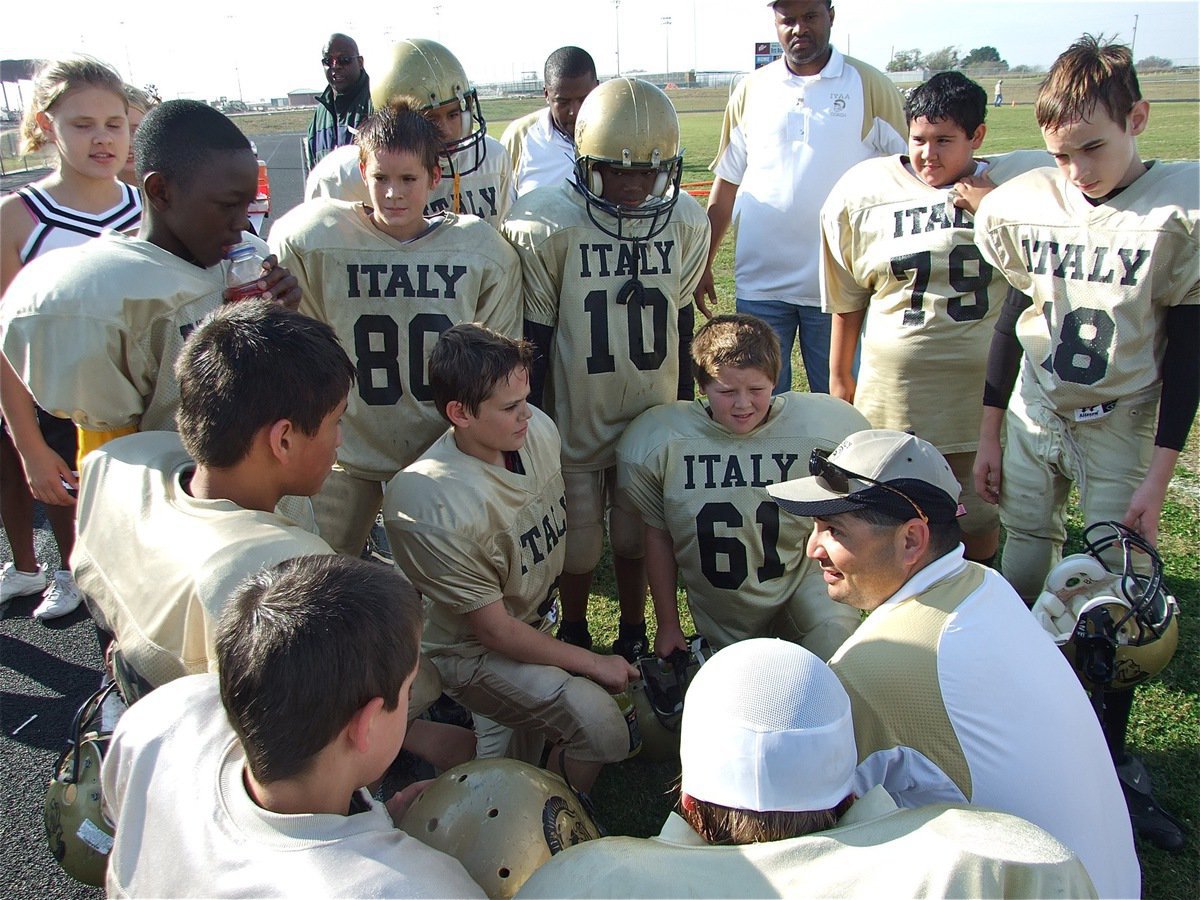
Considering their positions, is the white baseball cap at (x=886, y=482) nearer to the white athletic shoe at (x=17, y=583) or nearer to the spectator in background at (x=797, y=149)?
the spectator in background at (x=797, y=149)

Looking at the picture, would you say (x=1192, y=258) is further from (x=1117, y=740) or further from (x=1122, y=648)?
(x=1117, y=740)

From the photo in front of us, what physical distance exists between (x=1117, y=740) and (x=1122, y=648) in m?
0.42

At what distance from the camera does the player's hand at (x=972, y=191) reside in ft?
11.2

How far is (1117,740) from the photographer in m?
2.87

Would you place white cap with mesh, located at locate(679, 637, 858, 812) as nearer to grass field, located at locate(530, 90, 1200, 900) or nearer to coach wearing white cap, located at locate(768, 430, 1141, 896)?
coach wearing white cap, located at locate(768, 430, 1141, 896)

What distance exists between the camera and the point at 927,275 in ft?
11.7

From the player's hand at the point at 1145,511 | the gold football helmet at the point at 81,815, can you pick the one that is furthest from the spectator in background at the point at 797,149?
the gold football helmet at the point at 81,815

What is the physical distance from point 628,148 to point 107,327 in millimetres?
1804

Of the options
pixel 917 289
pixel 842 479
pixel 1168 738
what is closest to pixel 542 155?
pixel 917 289

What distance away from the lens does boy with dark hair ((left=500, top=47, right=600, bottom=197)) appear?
499 centimetres

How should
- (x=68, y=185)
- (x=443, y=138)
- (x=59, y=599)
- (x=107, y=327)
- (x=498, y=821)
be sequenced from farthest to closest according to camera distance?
(x=59, y=599) → (x=443, y=138) → (x=68, y=185) → (x=107, y=327) → (x=498, y=821)

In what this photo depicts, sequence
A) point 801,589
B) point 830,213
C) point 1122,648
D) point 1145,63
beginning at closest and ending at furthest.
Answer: point 1122,648 < point 801,589 < point 830,213 < point 1145,63

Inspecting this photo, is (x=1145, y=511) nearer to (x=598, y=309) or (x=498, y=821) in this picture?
(x=598, y=309)

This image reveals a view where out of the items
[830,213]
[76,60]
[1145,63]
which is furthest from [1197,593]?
[1145,63]
